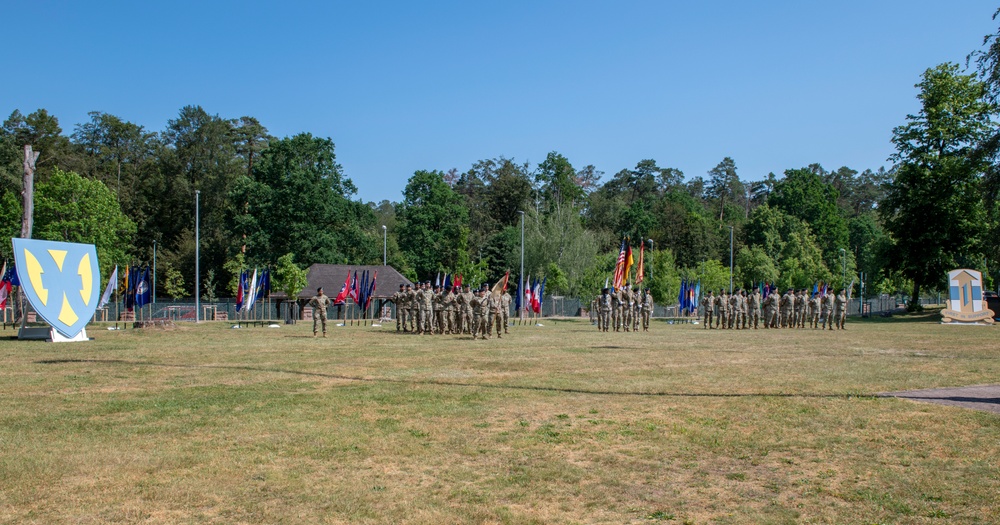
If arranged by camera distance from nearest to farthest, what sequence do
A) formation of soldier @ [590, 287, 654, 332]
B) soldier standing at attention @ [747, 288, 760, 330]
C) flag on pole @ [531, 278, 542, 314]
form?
formation of soldier @ [590, 287, 654, 332], soldier standing at attention @ [747, 288, 760, 330], flag on pole @ [531, 278, 542, 314]

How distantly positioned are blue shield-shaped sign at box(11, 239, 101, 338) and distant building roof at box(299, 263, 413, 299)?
39.8 m

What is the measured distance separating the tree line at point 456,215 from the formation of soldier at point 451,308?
27.1 m

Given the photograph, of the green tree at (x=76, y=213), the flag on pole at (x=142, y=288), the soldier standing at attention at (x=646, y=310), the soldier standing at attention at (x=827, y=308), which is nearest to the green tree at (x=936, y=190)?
the soldier standing at attention at (x=827, y=308)

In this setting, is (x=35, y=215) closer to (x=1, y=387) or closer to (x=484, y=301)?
(x=484, y=301)

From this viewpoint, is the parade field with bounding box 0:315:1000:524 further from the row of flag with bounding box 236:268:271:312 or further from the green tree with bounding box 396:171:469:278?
the green tree with bounding box 396:171:469:278

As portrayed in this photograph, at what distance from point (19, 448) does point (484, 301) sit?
21.0m

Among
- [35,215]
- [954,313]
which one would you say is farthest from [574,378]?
[35,215]

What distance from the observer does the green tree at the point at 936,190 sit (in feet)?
180

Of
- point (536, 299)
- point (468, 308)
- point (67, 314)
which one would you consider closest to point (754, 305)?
point (536, 299)

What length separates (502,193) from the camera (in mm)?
95750

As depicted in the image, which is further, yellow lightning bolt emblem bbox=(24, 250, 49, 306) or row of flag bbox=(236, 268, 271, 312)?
row of flag bbox=(236, 268, 271, 312)

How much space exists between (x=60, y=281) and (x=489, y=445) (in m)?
16.5

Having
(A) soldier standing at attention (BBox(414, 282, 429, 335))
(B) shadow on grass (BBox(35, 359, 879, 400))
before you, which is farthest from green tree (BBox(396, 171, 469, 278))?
(B) shadow on grass (BBox(35, 359, 879, 400))

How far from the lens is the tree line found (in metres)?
56.7
